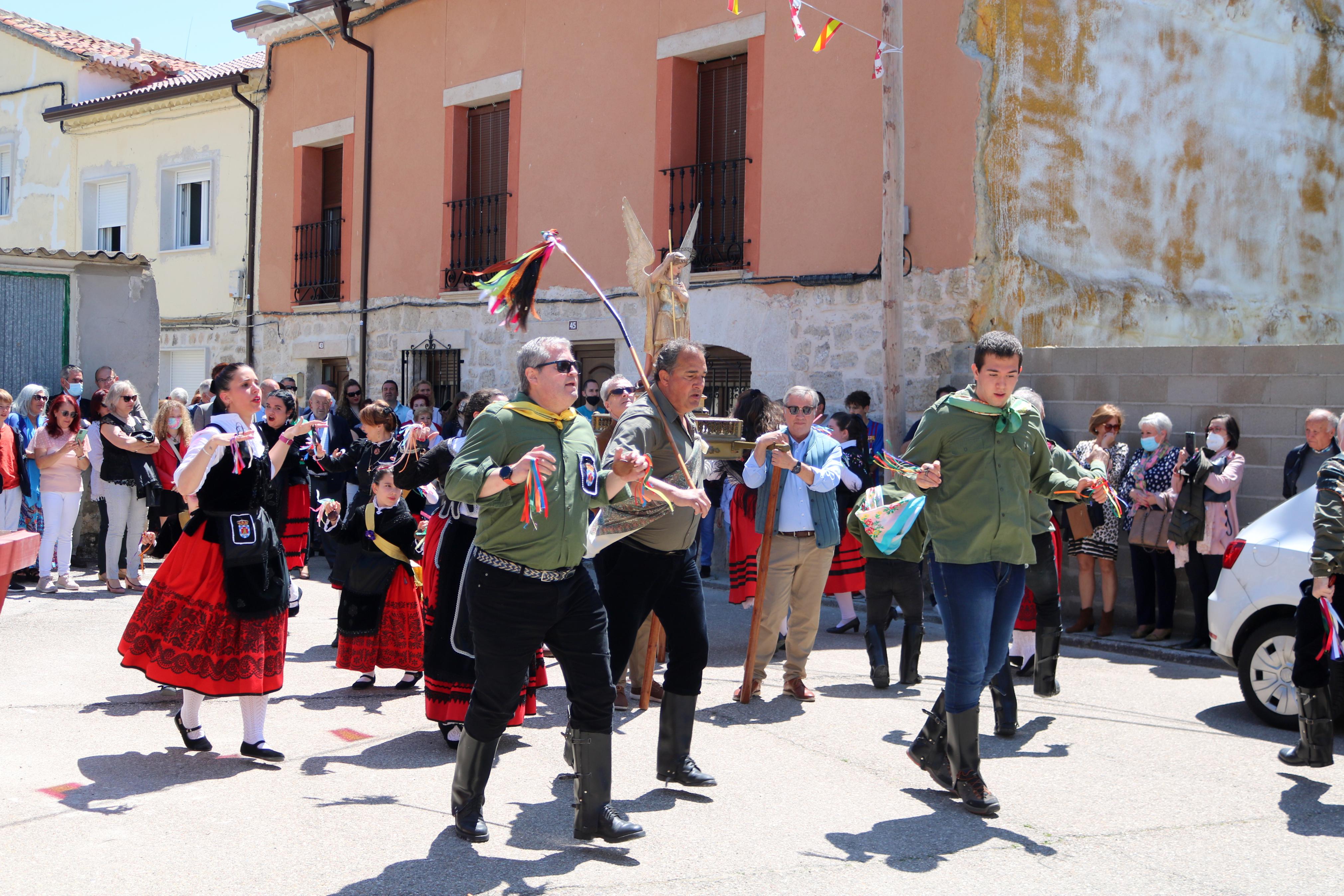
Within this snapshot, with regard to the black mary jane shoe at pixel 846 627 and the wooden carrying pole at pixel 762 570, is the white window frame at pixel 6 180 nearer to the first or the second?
the black mary jane shoe at pixel 846 627

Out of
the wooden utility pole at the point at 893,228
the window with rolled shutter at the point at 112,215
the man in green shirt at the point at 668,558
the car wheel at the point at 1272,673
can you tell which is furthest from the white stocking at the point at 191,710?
the window with rolled shutter at the point at 112,215

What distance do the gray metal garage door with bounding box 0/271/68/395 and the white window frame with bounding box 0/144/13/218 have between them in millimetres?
11940

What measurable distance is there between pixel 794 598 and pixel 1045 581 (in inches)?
54.9

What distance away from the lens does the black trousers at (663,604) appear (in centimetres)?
500

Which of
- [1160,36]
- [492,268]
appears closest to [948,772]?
[492,268]

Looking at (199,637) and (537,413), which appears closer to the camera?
(537,413)

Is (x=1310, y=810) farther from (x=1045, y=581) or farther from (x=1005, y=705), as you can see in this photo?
(x=1045, y=581)

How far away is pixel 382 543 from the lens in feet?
21.7

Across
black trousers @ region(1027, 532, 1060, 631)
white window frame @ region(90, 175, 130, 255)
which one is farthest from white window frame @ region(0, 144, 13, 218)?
black trousers @ region(1027, 532, 1060, 631)

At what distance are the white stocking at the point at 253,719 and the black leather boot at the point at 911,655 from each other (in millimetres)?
3731

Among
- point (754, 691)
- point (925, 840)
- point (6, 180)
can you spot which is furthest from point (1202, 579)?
point (6, 180)

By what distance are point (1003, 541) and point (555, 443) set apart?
72.2 inches

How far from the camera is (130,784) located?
501cm

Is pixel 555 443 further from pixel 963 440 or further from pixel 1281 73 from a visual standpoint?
pixel 1281 73
